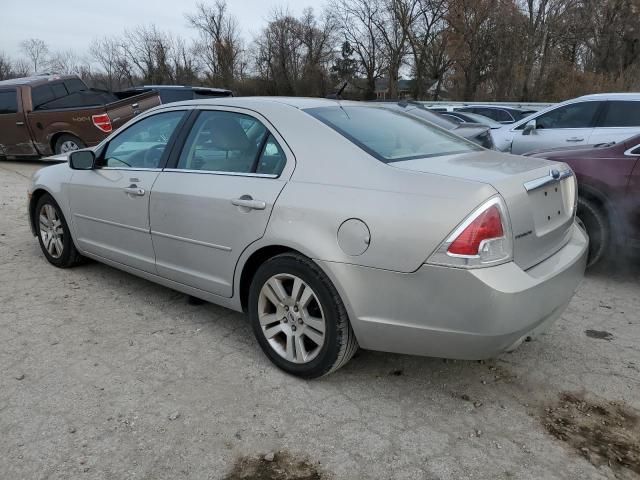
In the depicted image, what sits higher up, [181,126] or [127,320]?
[181,126]

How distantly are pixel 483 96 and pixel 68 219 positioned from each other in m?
34.3

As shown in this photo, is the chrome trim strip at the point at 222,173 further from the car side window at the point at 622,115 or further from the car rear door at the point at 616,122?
the car side window at the point at 622,115

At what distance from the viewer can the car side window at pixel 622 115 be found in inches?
278

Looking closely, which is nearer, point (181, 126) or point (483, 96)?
point (181, 126)

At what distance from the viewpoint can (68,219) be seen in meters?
4.34

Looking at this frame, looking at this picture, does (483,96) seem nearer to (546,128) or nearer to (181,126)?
(546,128)

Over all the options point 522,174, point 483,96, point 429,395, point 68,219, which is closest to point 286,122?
point 522,174

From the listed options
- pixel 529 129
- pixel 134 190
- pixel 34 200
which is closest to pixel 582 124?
pixel 529 129

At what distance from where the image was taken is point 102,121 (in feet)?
31.9

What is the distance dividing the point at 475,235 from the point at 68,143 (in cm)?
1019

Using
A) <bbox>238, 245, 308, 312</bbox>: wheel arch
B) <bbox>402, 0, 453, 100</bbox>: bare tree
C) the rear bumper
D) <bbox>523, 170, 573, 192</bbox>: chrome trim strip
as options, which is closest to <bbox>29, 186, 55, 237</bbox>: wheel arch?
<bbox>238, 245, 308, 312</bbox>: wheel arch

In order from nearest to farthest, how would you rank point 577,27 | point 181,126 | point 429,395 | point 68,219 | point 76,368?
1. point 429,395
2. point 76,368
3. point 181,126
4. point 68,219
5. point 577,27

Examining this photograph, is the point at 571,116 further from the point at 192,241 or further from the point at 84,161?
the point at 84,161

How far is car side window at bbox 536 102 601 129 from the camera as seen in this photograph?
24.6ft
